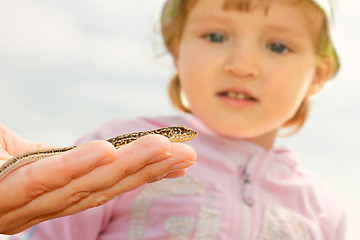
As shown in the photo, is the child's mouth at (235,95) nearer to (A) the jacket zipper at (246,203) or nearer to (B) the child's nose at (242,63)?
(B) the child's nose at (242,63)

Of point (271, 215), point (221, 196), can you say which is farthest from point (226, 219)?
point (271, 215)

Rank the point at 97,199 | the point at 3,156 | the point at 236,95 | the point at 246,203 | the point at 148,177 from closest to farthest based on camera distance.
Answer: the point at 148,177, the point at 97,199, the point at 3,156, the point at 246,203, the point at 236,95

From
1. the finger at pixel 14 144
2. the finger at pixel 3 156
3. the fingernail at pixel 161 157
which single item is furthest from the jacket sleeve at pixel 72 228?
the fingernail at pixel 161 157

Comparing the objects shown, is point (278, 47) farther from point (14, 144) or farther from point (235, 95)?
point (14, 144)

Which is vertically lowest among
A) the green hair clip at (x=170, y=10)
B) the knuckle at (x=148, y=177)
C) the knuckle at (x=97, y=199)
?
the knuckle at (x=97, y=199)

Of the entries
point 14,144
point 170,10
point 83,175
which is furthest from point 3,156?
point 170,10
